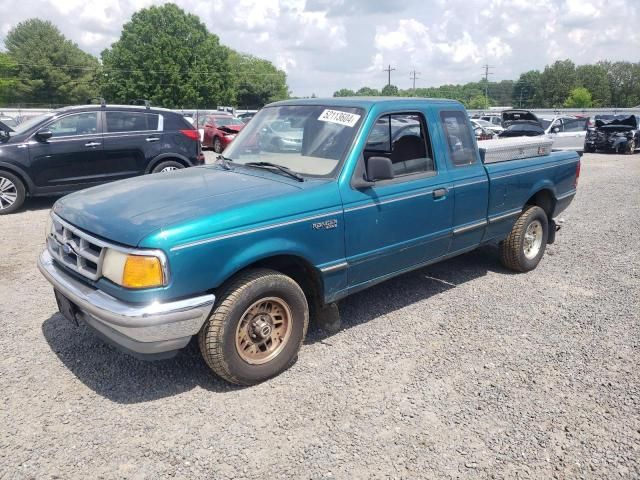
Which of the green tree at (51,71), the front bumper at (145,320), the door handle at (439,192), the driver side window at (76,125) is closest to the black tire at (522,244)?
the door handle at (439,192)

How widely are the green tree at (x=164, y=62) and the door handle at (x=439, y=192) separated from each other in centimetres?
6315

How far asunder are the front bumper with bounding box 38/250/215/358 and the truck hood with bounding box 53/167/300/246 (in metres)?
0.39

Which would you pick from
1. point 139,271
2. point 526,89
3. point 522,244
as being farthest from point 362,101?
point 526,89

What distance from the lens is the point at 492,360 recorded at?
12.3 feet

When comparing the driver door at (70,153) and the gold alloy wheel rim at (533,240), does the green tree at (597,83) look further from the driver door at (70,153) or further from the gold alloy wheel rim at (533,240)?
the driver door at (70,153)

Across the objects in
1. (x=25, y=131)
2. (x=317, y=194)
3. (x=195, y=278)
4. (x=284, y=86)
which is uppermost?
(x=284, y=86)

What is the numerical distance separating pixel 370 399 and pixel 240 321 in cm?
99

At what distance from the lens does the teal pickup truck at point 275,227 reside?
2.90 meters

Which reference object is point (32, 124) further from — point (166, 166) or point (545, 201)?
point (545, 201)

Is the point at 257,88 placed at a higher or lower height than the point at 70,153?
higher

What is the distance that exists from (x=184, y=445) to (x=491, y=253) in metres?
4.68

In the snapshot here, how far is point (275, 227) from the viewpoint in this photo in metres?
3.25

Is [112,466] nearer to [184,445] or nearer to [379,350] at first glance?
[184,445]

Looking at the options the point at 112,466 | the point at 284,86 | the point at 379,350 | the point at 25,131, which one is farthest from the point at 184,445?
the point at 284,86
